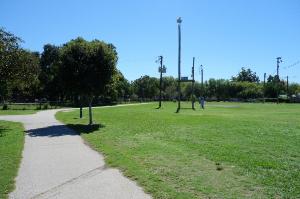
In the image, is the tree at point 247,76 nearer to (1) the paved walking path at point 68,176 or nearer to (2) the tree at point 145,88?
(2) the tree at point 145,88

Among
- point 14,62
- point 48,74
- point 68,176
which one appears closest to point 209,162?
point 68,176

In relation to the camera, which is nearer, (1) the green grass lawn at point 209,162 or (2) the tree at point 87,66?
(1) the green grass lawn at point 209,162

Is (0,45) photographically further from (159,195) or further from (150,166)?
(159,195)

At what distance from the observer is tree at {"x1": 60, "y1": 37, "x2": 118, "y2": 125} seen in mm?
24406

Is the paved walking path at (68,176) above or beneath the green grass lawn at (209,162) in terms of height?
beneath

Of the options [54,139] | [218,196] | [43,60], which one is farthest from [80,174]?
[43,60]

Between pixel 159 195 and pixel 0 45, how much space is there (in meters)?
18.4

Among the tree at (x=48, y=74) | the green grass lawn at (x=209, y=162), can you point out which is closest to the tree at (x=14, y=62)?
the green grass lawn at (x=209, y=162)

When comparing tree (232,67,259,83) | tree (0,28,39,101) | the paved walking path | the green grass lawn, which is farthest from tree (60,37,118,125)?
tree (232,67,259,83)

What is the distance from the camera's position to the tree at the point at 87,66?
24.4m

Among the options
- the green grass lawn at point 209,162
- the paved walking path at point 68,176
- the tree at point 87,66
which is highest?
the tree at point 87,66

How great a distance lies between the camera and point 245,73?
171 meters

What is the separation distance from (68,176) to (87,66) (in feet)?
49.8

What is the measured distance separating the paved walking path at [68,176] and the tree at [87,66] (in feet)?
32.9
